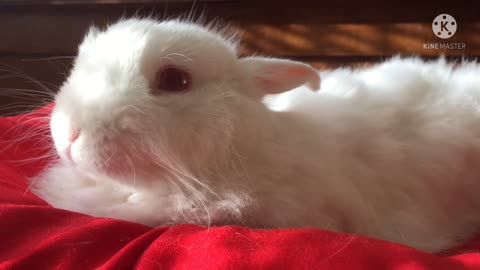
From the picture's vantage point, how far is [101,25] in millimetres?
2480

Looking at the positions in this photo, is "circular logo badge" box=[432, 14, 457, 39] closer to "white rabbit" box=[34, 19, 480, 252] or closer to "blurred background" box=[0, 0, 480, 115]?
"blurred background" box=[0, 0, 480, 115]

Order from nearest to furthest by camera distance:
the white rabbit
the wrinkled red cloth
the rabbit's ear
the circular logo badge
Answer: the wrinkled red cloth → the white rabbit → the rabbit's ear → the circular logo badge

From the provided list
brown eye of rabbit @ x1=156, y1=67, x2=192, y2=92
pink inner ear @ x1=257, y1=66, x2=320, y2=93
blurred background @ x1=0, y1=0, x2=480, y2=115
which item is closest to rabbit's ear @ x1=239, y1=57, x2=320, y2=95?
pink inner ear @ x1=257, y1=66, x2=320, y2=93

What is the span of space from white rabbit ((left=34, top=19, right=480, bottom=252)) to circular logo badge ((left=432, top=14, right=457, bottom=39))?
1.20 meters

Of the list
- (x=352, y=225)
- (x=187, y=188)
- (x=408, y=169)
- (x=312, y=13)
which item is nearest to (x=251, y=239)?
(x=187, y=188)

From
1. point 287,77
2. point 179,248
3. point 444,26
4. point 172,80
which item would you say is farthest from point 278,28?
point 179,248

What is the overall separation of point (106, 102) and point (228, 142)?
22 centimetres

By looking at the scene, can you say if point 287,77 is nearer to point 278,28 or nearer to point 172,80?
point 172,80

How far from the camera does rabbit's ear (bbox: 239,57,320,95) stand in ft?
3.12

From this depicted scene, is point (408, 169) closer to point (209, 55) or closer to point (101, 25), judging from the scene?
point (209, 55)

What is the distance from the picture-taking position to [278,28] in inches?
94.9

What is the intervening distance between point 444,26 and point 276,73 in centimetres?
159

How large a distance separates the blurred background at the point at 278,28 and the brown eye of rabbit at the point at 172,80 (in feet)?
4.53

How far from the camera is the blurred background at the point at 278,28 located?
2.23 m
